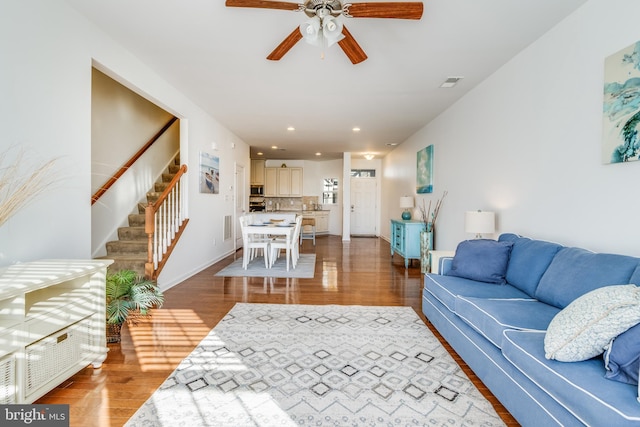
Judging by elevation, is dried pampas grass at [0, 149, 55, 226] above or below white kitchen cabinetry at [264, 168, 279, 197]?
below

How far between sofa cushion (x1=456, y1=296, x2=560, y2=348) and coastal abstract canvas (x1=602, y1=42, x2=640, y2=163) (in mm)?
1158

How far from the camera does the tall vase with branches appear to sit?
5.09 meters

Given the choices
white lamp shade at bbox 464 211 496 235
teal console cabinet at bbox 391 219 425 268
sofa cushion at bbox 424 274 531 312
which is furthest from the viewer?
teal console cabinet at bbox 391 219 425 268

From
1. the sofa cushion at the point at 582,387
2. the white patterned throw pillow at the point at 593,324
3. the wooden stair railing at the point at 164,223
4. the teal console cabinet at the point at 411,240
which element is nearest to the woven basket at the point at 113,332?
the wooden stair railing at the point at 164,223

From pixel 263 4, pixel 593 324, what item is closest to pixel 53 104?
pixel 263 4

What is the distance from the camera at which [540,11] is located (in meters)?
2.42

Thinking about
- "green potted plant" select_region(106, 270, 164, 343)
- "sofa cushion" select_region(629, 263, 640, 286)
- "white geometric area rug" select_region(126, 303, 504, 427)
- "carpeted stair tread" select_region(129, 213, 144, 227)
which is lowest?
"white geometric area rug" select_region(126, 303, 504, 427)

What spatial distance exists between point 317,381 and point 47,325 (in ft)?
5.51

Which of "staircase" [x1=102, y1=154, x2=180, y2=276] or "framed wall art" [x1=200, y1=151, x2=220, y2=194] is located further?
"framed wall art" [x1=200, y1=151, x2=220, y2=194]

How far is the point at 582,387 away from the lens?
1.21m

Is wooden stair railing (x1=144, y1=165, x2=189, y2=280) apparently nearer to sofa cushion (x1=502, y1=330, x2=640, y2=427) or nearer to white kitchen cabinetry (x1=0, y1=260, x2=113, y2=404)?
white kitchen cabinetry (x1=0, y1=260, x2=113, y2=404)

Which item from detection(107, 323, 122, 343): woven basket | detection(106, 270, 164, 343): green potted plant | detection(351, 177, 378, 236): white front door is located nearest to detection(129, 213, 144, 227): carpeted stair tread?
detection(106, 270, 164, 343): green potted plant

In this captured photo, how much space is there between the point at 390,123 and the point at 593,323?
16.6ft

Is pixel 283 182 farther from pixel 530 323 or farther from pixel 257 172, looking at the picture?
pixel 530 323
